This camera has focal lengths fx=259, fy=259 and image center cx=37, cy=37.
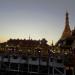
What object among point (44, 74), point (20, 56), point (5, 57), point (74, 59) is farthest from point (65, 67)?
point (5, 57)

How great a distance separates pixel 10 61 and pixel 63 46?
1176 centimetres

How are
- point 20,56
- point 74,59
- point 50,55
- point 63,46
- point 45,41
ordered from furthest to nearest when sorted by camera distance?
point 45,41 < point 63,46 < point 20,56 < point 50,55 < point 74,59

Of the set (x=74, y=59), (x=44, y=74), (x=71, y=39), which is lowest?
(x=44, y=74)

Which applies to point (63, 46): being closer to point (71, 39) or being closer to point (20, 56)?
point (71, 39)

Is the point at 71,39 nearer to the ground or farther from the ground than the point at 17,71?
farther from the ground

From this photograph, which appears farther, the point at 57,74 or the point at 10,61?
the point at 10,61

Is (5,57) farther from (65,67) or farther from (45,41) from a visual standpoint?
(45,41)

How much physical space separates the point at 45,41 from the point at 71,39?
32.6 metres

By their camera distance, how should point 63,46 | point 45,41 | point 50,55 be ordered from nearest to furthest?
point 50,55
point 63,46
point 45,41

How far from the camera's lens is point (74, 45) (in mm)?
46125

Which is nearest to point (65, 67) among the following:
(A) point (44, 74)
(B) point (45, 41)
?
(A) point (44, 74)

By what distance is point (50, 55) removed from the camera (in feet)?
132

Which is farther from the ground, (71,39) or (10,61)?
(71,39)

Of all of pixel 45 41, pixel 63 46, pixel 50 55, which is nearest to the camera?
pixel 50 55
